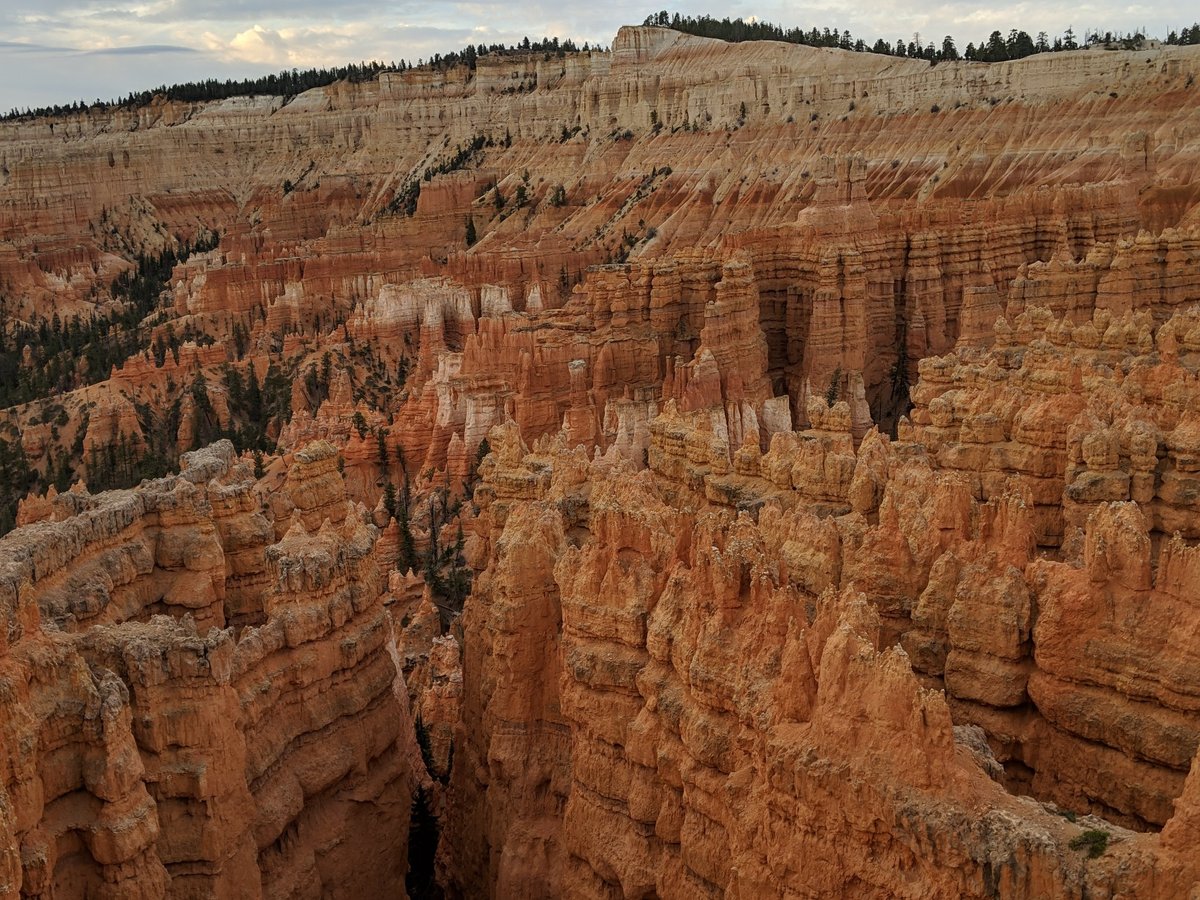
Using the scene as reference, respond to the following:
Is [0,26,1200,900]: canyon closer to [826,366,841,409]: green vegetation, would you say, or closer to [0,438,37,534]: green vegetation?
[826,366,841,409]: green vegetation

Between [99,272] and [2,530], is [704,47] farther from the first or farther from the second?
[2,530]

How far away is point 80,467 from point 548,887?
4133cm

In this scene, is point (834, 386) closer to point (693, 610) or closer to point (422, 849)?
point (422, 849)

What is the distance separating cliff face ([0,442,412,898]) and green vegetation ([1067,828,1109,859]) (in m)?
6.83

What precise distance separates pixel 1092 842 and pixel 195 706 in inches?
292

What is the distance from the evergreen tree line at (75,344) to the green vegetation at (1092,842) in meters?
58.4

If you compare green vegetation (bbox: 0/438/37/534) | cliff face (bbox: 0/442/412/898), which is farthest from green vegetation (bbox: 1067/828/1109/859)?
green vegetation (bbox: 0/438/37/534)

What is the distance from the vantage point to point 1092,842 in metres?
7.30

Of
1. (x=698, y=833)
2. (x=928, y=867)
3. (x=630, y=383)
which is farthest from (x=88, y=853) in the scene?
(x=630, y=383)

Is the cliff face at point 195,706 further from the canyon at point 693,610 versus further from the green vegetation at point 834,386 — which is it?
the green vegetation at point 834,386

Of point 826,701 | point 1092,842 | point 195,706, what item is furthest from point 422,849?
point 1092,842

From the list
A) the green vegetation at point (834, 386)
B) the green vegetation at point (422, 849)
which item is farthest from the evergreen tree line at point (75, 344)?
the green vegetation at point (422, 849)

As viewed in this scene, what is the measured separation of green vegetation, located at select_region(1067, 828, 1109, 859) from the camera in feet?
23.7

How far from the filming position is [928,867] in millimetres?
7609
